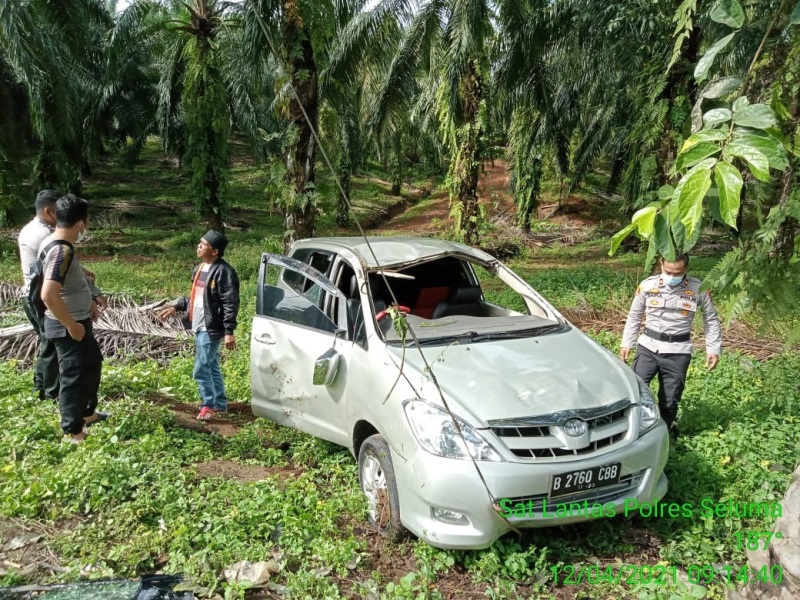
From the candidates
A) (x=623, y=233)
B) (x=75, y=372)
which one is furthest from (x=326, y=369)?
(x=623, y=233)

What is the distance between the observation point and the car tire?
3.42 m

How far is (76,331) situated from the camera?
4.30 metres

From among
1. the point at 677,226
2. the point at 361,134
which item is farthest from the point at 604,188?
the point at 677,226

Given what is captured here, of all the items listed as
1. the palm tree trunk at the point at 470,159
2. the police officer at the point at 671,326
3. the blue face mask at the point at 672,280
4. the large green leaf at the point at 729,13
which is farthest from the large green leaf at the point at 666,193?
the palm tree trunk at the point at 470,159

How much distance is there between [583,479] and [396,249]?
2383 millimetres

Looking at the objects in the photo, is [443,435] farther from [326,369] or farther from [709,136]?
[709,136]

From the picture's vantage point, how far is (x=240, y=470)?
4535 mm

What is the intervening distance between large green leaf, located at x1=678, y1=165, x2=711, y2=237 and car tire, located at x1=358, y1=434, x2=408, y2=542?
2522 mm

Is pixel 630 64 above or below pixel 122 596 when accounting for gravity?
above

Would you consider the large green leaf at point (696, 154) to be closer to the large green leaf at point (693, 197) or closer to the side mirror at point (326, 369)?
the large green leaf at point (693, 197)

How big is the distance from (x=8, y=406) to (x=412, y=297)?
3686 mm

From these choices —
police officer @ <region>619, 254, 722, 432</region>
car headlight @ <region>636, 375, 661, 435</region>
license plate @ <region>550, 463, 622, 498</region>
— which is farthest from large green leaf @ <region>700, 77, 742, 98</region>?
police officer @ <region>619, 254, 722, 432</region>

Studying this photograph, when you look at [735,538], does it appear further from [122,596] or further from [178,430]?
[178,430]

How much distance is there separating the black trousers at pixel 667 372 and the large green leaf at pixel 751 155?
350 cm
